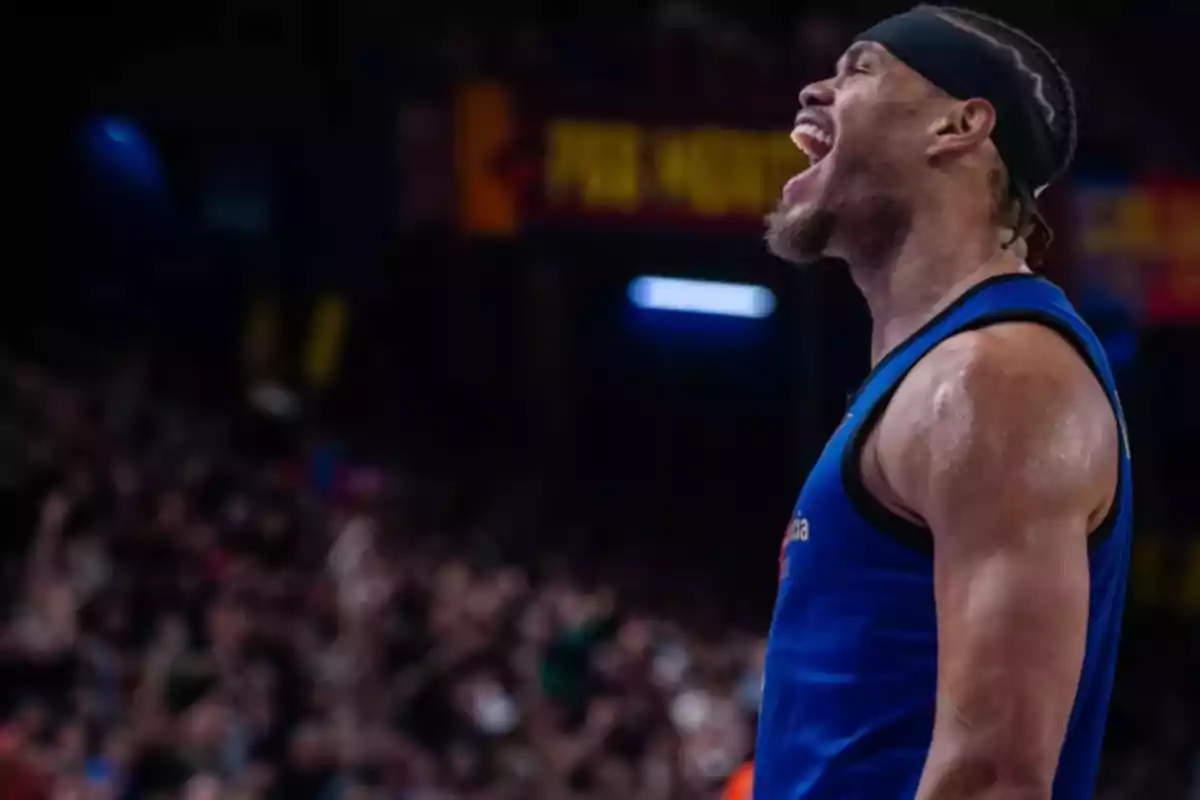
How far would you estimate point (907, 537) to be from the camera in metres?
1.70

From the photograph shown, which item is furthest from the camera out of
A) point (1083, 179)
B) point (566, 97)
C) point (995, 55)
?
point (1083, 179)

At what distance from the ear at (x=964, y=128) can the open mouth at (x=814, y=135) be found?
0.44 feet

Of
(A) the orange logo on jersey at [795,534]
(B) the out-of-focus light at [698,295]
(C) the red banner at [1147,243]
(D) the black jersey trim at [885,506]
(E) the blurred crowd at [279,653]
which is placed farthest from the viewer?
(B) the out-of-focus light at [698,295]

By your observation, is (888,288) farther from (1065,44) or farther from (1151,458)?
(1151,458)

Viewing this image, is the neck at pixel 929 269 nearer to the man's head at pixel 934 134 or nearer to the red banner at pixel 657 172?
the man's head at pixel 934 134

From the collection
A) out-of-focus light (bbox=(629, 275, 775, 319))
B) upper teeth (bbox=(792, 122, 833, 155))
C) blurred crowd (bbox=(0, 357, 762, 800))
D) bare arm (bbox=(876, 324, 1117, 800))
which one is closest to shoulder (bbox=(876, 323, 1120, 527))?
bare arm (bbox=(876, 324, 1117, 800))

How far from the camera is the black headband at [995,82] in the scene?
191 centimetres

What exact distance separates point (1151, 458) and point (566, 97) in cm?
909

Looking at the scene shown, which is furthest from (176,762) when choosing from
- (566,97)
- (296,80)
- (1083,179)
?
(1083,179)

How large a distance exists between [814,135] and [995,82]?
229 millimetres

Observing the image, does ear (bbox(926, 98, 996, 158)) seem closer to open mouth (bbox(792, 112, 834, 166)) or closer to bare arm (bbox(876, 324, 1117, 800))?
open mouth (bbox(792, 112, 834, 166))

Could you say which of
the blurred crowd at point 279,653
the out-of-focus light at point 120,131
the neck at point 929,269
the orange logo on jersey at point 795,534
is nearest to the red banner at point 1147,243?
the blurred crowd at point 279,653

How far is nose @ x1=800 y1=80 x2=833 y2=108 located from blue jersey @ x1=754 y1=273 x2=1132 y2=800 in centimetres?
33

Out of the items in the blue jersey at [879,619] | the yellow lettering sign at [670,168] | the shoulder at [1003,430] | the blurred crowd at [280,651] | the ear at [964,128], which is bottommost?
the blurred crowd at [280,651]
